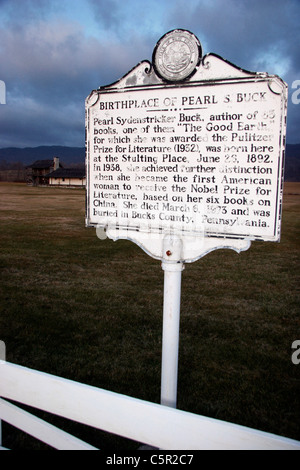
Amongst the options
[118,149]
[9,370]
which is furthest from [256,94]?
[9,370]

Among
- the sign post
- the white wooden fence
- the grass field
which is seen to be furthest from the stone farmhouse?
the white wooden fence

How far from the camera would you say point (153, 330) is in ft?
18.0

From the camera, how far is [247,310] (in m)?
6.41

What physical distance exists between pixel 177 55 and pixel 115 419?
8.26 feet

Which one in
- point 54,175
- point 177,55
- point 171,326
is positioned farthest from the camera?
point 54,175

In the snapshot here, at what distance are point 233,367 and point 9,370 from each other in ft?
9.85

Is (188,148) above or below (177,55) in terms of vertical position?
below

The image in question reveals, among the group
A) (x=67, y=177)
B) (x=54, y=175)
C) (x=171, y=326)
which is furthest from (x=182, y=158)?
(x=54, y=175)

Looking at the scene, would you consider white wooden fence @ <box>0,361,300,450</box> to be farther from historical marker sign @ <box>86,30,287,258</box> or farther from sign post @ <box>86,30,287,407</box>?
A: historical marker sign @ <box>86,30,287,258</box>

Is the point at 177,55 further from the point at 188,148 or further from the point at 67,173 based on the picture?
the point at 67,173

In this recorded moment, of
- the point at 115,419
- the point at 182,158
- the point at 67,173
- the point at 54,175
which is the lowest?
the point at 115,419

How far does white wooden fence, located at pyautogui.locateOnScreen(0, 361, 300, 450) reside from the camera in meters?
1.80

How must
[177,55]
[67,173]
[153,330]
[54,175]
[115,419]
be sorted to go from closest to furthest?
1. [115,419]
2. [177,55]
3. [153,330]
4. [67,173]
5. [54,175]

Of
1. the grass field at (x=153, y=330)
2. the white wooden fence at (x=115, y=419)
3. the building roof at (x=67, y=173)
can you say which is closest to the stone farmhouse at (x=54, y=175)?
the building roof at (x=67, y=173)
